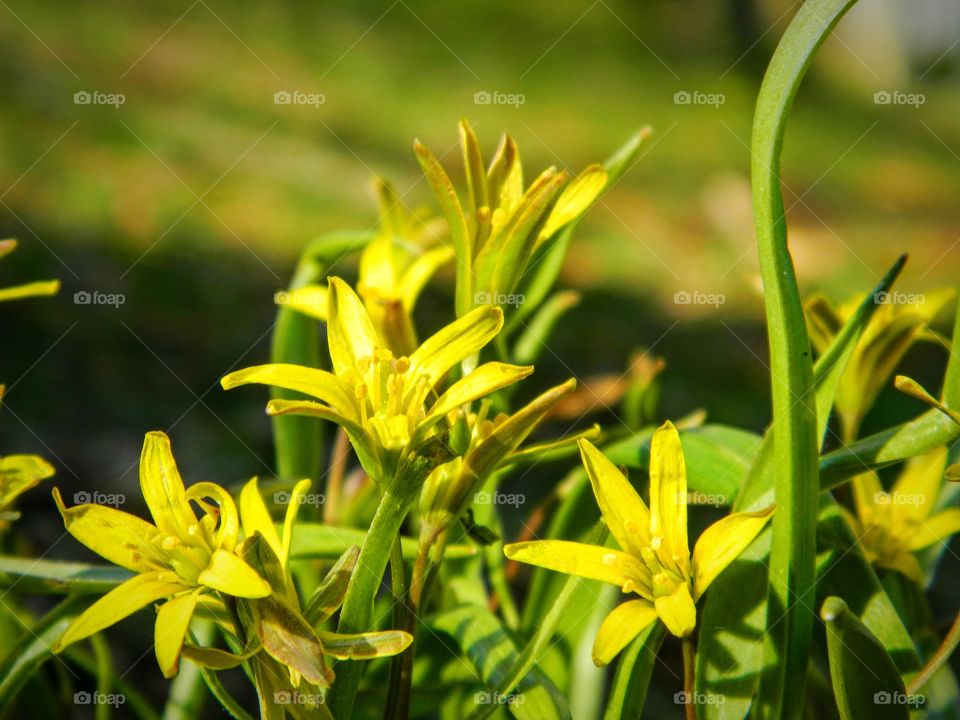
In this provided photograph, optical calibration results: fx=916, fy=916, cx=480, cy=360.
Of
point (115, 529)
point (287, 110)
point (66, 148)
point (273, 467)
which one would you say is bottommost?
point (115, 529)

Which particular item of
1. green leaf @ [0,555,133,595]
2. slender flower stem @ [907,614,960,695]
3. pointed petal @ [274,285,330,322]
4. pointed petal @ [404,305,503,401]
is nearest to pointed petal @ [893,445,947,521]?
slender flower stem @ [907,614,960,695]

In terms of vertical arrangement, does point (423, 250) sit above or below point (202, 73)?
below

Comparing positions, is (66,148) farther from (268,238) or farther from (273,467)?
(273,467)

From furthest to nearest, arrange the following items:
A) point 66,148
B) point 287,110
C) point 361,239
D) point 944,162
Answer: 1. point 944,162
2. point 287,110
3. point 66,148
4. point 361,239

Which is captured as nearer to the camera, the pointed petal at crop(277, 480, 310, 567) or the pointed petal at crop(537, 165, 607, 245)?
the pointed petal at crop(277, 480, 310, 567)

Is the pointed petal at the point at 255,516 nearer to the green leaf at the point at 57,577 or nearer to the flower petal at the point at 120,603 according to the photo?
the flower petal at the point at 120,603

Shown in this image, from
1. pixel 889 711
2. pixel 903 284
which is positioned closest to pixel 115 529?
pixel 889 711

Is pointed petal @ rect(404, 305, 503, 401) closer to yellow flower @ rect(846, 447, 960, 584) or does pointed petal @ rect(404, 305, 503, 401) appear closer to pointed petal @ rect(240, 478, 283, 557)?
pointed petal @ rect(240, 478, 283, 557)
